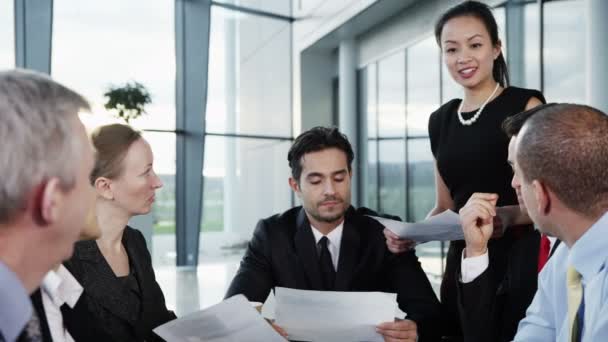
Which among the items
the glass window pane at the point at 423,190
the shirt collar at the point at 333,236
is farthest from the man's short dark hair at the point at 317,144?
the glass window pane at the point at 423,190

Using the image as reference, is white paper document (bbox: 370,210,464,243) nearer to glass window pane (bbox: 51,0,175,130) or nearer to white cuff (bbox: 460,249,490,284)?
white cuff (bbox: 460,249,490,284)

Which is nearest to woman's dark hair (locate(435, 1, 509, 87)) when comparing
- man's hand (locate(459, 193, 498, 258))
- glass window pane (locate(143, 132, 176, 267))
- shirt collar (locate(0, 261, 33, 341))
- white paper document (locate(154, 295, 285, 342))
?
man's hand (locate(459, 193, 498, 258))

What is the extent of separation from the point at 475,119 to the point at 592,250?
1.05m

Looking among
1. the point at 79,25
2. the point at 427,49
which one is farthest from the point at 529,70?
the point at 79,25

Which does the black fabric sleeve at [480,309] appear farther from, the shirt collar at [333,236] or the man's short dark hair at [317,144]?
the man's short dark hair at [317,144]

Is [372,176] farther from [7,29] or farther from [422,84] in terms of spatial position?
[7,29]

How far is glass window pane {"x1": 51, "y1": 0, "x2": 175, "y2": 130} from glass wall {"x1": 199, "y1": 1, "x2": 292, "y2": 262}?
28.5 inches

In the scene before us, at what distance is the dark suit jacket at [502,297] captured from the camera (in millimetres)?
1645

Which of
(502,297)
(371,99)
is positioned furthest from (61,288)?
(371,99)

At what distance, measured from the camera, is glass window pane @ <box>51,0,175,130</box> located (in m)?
7.39

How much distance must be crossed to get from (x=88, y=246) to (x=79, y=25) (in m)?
6.58

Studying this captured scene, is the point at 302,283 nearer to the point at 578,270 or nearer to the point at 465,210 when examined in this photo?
the point at 465,210

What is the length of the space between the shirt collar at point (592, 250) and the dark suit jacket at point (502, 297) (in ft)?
1.53

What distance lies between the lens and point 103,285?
1.73m
